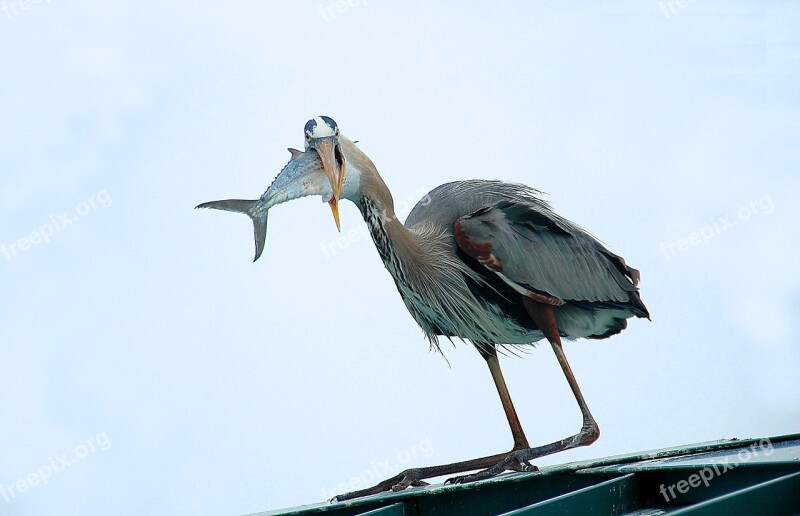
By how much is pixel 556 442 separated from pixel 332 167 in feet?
6.70

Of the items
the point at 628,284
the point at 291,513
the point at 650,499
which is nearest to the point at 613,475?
the point at 650,499

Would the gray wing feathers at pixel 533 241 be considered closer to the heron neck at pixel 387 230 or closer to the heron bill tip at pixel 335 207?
the heron neck at pixel 387 230

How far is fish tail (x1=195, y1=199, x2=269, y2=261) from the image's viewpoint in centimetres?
569

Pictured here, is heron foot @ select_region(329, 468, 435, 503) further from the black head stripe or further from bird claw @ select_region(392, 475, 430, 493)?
the black head stripe

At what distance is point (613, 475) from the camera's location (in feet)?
12.5

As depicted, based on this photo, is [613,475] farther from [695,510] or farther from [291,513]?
[291,513]

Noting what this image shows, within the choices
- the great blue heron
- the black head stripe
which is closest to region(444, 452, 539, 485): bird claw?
the great blue heron

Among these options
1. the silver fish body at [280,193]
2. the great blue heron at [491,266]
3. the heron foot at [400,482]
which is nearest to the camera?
the heron foot at [400,482]

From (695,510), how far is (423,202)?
4.50 metres

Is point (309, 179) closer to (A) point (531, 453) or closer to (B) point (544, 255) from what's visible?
(B) point (544, 255)

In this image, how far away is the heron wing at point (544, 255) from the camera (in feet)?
20.8

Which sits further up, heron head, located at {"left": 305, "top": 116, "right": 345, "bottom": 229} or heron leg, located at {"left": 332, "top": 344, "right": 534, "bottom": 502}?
heron head, located at {"left": 305, "top": 116, "right": 345, "bottom": 229}

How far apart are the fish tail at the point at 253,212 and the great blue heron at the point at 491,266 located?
1.33ft

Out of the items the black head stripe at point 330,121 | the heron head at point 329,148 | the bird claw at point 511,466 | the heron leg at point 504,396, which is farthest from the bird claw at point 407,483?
the black head stripe at point 330,121
